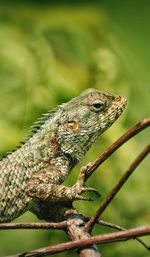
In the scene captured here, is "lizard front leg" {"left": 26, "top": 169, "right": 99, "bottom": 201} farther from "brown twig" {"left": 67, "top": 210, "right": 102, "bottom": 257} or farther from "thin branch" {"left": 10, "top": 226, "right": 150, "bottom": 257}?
"thin branch" {"left": 10, "top": 226, "right": 150, "bottom": 257}

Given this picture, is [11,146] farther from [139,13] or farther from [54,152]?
[139,13]

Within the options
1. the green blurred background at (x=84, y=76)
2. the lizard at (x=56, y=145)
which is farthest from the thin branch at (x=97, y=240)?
the green blurred background at (x=84, y=76)

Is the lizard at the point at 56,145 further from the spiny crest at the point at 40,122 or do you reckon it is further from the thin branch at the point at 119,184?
the thin branch at the point at 119,184

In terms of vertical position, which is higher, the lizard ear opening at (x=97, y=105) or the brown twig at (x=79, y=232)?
the lizard ear opening at (x=97, y=105)

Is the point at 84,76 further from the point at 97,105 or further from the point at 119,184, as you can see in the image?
the point at 119,184

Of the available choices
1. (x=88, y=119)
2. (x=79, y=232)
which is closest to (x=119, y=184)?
(x=79, y=232)

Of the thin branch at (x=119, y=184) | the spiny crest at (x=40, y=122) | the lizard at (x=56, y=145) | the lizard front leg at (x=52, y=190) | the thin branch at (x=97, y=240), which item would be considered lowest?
the thin branch at (x=97, y=240)

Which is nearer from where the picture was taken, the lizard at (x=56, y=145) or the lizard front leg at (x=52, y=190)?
the lizard front leg at (x=52, y=190)

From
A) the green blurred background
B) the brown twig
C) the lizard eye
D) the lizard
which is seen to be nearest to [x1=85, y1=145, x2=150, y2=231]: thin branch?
→ the brown twig
